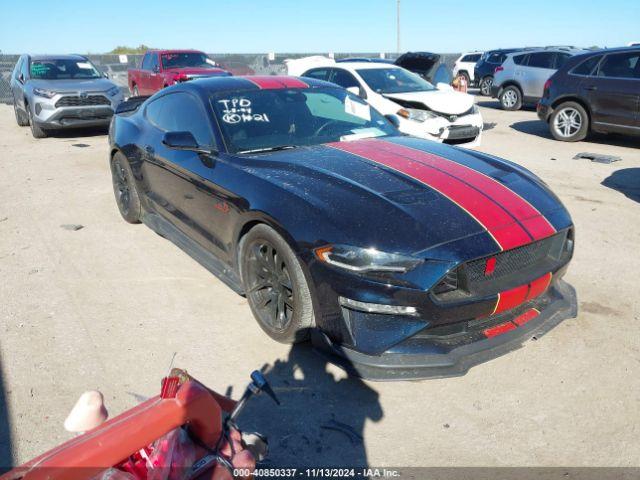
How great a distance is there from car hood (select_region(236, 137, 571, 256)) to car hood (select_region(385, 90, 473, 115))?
15.7ft

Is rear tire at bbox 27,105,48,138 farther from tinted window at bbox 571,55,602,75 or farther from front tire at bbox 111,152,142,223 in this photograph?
tinted window at bbox 571,55,602,75

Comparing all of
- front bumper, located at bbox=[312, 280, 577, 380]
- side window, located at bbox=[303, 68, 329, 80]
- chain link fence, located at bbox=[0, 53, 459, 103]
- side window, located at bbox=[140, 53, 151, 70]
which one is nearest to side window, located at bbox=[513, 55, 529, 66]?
side window, located at bbox=[303, 68, 329, 80]

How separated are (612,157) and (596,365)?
6431 millimetres

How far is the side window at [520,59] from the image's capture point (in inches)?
564

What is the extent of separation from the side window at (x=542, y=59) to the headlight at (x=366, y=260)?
1362 centimetres

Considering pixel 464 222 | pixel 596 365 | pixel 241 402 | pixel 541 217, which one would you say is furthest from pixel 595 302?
pixel 241 402

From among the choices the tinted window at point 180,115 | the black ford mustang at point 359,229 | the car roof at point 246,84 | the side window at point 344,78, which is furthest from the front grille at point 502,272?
the side window at point 344,78

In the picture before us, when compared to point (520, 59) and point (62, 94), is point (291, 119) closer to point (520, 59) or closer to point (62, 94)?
point (62, 94)

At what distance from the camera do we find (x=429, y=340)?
2.60 m

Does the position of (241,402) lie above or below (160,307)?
above

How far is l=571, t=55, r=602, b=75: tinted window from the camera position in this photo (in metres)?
9.37

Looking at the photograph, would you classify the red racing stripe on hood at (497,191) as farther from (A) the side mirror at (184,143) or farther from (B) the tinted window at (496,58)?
(B) the tinted window at (496,58)

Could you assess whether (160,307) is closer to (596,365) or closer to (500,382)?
(500,382)

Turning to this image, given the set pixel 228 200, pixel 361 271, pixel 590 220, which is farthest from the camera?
pixel 590 220
